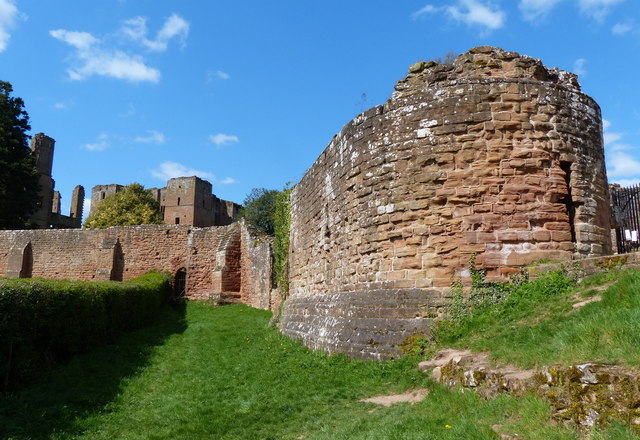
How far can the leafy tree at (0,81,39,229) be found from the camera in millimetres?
33719

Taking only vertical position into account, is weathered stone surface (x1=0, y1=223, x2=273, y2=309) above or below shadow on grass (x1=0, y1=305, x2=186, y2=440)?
above

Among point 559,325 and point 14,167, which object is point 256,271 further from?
point 14,167

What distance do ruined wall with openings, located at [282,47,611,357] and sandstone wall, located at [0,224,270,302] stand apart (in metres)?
15.0

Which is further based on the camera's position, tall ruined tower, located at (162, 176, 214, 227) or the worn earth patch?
tall ruined tower, located at (162, 176, 214, 227)

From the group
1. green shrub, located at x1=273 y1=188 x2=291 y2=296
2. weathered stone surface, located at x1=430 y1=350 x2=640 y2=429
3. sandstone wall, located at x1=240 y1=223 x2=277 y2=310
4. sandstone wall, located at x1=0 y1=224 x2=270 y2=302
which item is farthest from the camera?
sandstone wall, located at x1=0 y1=224 x2=270 y2=302

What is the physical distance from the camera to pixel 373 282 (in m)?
8.91

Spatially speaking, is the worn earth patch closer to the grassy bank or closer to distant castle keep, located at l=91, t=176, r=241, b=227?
the grassy bank

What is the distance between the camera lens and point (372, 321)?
336 inches

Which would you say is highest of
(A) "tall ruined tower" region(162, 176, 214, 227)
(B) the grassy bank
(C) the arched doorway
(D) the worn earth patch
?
(A) "tall ruined tower" region(162, 176, 214, 227)

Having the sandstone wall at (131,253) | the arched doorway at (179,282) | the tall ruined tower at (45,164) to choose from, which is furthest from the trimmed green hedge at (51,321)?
the tall ruined tower at (45,164)

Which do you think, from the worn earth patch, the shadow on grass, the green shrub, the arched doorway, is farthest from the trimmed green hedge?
the arched doorway

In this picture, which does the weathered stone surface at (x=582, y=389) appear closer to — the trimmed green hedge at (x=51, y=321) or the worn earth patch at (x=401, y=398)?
the worn earth patch at (x=401, y=398)

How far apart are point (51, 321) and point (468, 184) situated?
26.8ft

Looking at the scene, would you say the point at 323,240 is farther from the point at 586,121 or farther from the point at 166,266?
the point at 166,266
